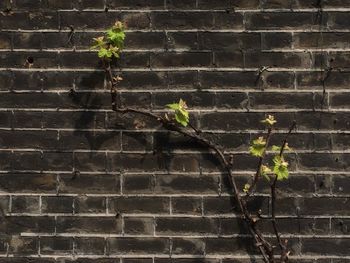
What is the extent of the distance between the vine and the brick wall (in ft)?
0.16

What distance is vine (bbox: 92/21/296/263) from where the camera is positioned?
294 cm

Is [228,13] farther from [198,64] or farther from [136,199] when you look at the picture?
[136,199]

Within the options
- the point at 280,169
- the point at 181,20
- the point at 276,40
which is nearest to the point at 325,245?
the point at 280,169

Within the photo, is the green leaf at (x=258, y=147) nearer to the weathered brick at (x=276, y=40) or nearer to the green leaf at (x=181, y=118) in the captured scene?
the green leaf at (x=181, y=118)

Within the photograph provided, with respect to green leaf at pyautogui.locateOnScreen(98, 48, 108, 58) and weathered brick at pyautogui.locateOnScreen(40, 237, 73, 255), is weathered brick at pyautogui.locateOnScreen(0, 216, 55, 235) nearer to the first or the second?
weathered brick at pyautogui.locateOnScreen(40, 237, 73, 255)

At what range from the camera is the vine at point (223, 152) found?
2.94m

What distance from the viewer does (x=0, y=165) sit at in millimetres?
3051

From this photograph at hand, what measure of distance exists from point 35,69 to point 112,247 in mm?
1071

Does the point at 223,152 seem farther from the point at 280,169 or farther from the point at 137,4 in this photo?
the point at 137,4

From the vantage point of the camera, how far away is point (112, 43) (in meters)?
3.00

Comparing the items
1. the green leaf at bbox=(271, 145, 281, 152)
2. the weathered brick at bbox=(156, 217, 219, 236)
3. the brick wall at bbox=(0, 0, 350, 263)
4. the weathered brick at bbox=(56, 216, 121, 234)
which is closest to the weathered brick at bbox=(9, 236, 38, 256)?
the brick wall at bbox=(0, 0, 350, 263)

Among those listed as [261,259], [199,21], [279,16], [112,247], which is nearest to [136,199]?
[112,247]

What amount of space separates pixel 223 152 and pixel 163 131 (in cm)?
35

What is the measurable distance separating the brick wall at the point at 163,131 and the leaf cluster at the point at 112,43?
0.31ft
